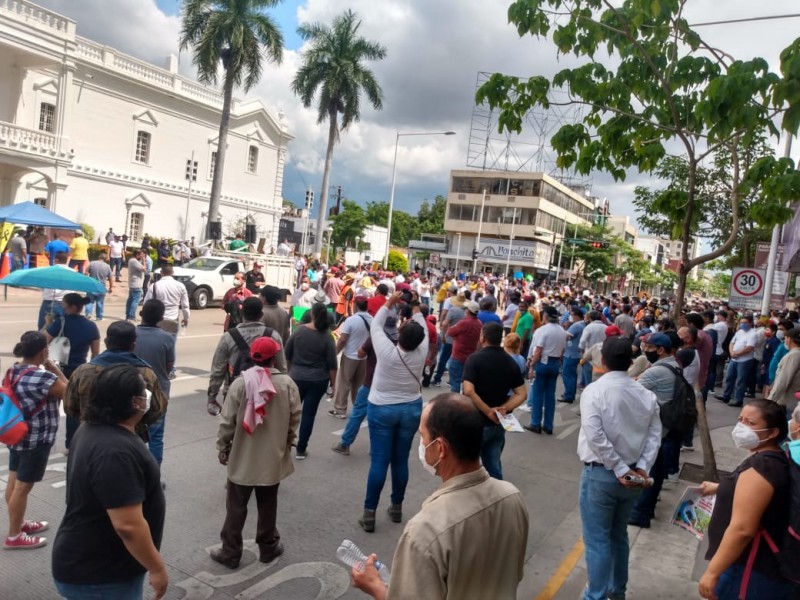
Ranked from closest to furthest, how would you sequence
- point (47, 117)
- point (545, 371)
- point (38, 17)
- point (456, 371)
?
point (545, 371)
point (456, 371)
point (38, 17)
point (47, 117)

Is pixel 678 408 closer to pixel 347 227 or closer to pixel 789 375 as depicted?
pixel 789 375

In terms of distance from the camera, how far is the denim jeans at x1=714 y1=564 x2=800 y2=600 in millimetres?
2922

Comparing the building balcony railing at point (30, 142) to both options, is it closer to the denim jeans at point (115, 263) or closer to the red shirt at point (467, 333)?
the denim jeans at point (115, 263)

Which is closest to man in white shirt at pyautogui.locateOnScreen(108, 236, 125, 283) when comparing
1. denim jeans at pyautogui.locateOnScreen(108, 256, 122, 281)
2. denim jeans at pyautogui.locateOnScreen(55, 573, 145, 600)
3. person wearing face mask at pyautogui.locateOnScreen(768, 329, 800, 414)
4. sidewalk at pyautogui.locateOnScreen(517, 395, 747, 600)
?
denim jeans at pyautogui.locateOnScreen(108, 256, 122, 281)

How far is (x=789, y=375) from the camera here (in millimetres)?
7336

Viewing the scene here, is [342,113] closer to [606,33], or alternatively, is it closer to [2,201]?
[2,201]

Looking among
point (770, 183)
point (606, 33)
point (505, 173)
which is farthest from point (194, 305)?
point (505, 173)

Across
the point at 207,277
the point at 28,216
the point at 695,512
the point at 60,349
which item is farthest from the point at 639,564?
the point at 207,277

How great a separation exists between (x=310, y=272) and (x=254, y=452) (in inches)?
741

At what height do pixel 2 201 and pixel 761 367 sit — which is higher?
pixel 2 201

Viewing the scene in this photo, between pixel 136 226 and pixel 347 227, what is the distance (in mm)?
29673

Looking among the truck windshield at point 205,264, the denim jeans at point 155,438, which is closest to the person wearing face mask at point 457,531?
the denim jeans at point 155,438

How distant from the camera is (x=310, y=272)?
22.9 meters

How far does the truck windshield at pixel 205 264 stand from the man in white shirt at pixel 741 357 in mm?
14805
